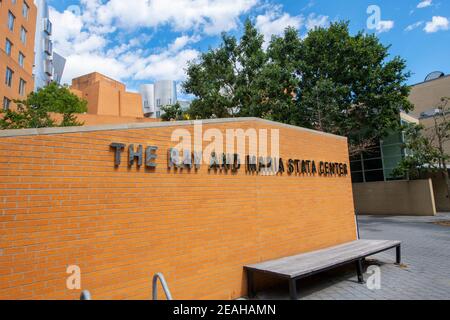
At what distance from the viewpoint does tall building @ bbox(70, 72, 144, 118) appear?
2051 inches

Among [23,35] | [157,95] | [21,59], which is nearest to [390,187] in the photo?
[21,59]

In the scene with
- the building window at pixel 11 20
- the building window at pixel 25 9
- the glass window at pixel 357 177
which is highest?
the building window at pixel 25 9

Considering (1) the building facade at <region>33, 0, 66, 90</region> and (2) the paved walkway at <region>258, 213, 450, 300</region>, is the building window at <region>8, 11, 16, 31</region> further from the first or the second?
(2) the paved walkway at <region>258, 213, 450, 300</region>

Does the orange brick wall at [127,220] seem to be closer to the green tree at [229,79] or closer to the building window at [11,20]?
the green tree at [229,79]

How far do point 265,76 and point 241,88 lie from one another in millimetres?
1654

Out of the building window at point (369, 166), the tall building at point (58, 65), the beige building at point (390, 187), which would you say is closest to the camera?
the beige building at point (390, 187)

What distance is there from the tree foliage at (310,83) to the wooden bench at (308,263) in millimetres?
12091

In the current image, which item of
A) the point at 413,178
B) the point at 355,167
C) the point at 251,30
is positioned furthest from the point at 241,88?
the point at 413,178

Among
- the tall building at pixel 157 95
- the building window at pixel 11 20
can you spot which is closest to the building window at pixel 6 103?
the building window at pixel 11 20

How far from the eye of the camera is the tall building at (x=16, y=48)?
81.6 feet

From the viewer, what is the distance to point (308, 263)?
5695mm

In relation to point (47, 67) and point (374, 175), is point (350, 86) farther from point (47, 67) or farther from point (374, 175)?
point (47, 67)
